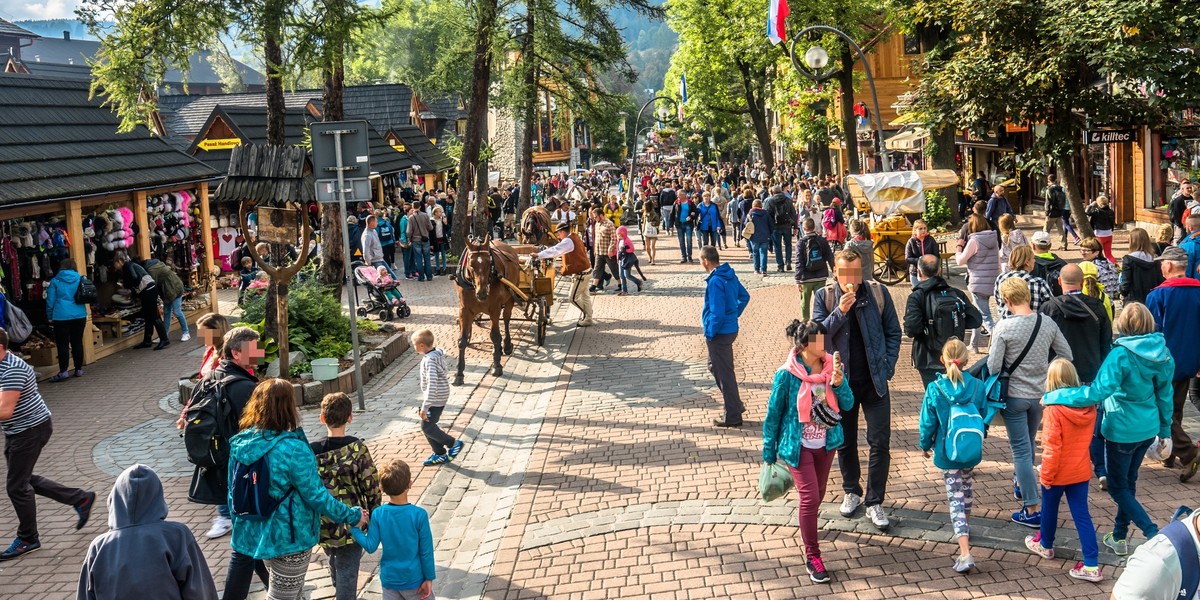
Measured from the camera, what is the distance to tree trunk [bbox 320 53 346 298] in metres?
15.0

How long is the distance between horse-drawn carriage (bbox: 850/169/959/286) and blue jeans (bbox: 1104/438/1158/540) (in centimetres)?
1308

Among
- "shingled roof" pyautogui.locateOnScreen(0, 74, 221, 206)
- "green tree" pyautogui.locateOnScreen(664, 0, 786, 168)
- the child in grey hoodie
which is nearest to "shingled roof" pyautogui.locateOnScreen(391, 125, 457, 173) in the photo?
"green tree" pyautogui.locateOnScreen(664, 0, 786, 168)

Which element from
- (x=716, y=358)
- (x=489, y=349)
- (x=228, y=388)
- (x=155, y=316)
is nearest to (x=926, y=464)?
(x=716, y=358)

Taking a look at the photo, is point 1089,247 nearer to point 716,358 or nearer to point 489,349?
point 716,358

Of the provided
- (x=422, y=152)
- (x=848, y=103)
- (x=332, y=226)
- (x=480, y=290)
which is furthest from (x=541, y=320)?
(x=422, y=152)

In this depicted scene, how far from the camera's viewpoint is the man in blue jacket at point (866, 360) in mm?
7402

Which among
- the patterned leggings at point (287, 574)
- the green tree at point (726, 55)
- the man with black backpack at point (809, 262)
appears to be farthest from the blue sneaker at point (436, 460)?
the green tree at point (726, 55)

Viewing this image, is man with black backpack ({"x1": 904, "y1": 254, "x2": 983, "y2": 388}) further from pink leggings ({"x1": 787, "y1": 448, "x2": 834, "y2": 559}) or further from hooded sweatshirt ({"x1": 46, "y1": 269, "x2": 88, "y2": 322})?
hooded sweatshirt ({"x1": 46, "y1": 269, "x2": 88, "y2": 322})

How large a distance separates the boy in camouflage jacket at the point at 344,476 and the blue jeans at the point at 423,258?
58.9 feet

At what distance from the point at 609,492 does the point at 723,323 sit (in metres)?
2.33

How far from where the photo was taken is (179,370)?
14.8 metres

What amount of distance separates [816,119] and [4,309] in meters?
34.2

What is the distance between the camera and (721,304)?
10.2 meters

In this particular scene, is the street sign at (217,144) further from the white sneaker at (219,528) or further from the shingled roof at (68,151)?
the white sneaker at (219,528)
